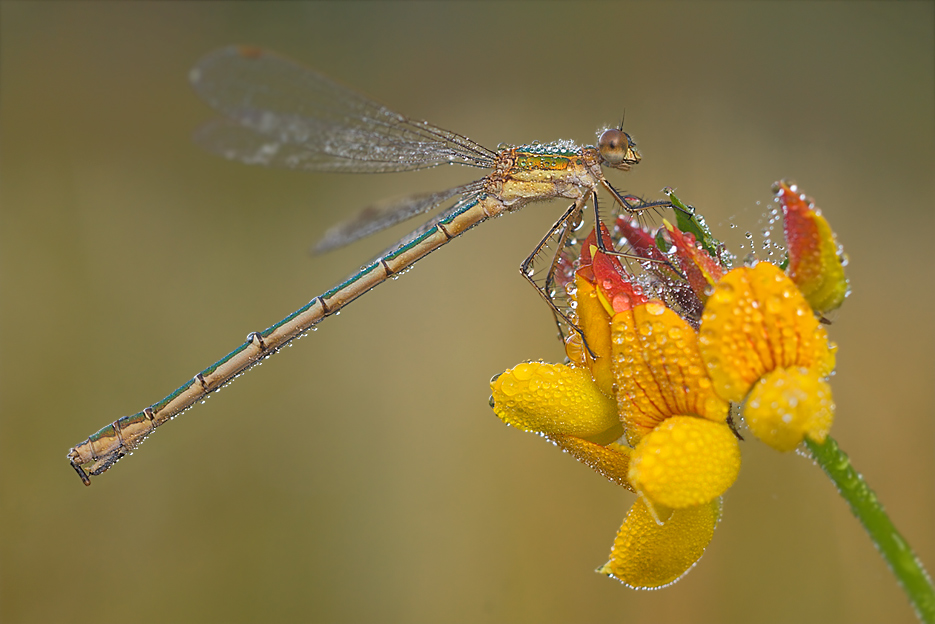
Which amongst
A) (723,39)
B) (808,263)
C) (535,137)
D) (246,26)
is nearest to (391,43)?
(246,26)

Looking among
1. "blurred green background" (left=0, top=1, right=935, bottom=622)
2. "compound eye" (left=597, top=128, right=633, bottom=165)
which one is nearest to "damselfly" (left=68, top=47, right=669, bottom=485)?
"compound eye" (left=597, top=128, right=633, bottom=165)

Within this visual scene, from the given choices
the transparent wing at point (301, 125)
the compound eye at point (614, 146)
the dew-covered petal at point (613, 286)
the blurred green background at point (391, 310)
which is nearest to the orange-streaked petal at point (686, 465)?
the dew-covered petal at point (613, 286)

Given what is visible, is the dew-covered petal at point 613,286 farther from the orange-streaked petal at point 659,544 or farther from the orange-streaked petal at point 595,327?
the orange-streaked petal at point 659,544

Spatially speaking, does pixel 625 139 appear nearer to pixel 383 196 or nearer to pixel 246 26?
pixel 383 196

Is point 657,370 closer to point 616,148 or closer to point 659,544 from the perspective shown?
point 659,544

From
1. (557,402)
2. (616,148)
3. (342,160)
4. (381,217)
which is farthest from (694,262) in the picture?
(342,160)

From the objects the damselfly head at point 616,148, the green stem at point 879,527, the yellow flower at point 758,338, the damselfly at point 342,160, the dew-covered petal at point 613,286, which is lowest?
the green stem at point 879,527
